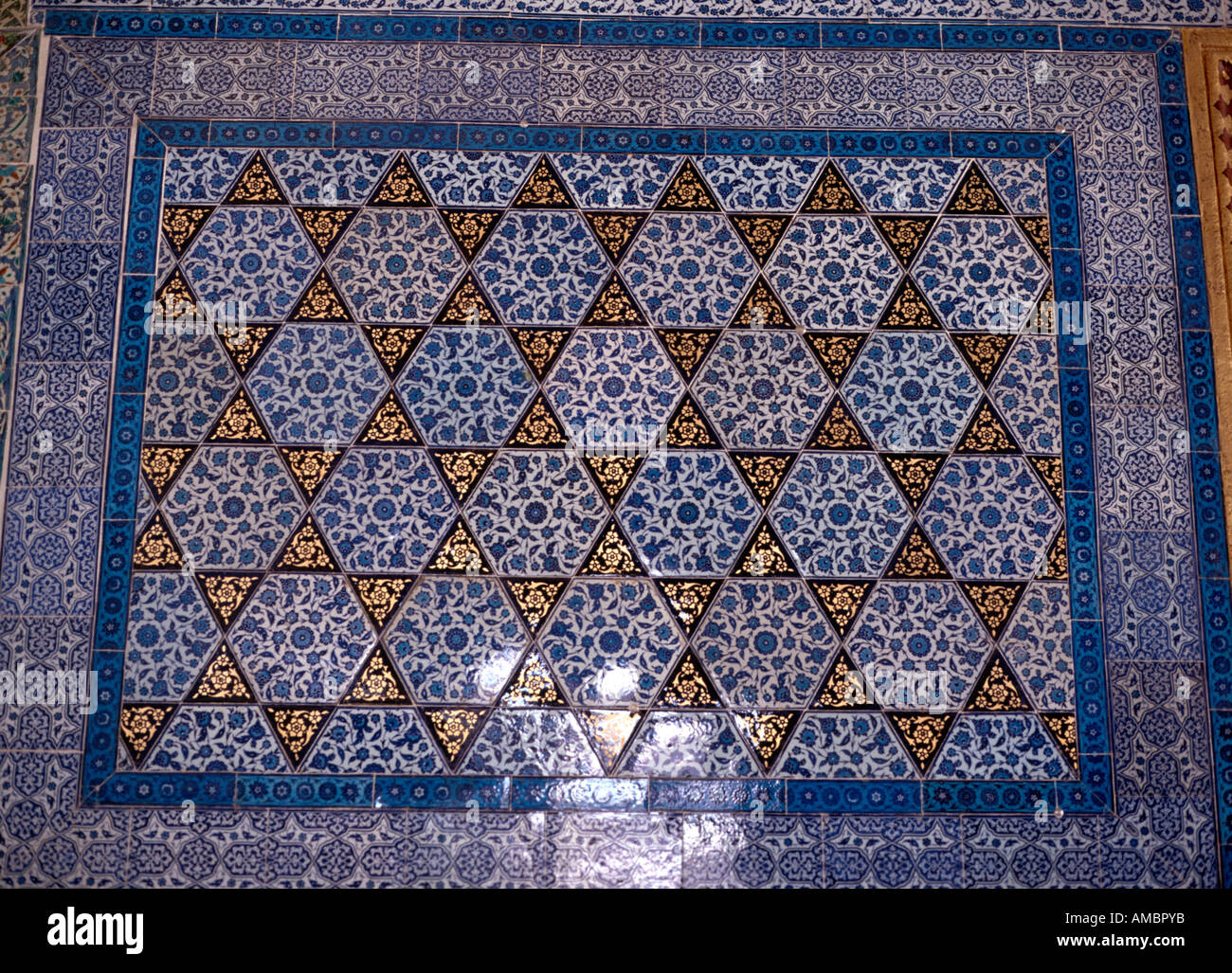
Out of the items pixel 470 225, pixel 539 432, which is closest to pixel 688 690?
pixel 539 432

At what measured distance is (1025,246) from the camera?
2746 mm

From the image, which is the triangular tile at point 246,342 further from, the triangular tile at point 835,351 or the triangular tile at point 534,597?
the triangular tile at point 835,351

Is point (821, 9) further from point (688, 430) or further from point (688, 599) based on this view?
point (688, 599)

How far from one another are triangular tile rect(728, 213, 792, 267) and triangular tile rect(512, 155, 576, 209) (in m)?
0.41

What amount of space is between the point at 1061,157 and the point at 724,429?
109 centimetres

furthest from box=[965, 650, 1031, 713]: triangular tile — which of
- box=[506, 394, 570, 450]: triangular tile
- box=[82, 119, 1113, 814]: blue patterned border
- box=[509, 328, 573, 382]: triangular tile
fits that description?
box=[509, 328, 573, 382]: triangular tile

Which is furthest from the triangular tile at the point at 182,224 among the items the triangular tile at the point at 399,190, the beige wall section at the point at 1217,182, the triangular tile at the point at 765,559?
the beige wall section at the point at 1217,182

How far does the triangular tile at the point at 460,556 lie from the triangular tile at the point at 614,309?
1.89 feet

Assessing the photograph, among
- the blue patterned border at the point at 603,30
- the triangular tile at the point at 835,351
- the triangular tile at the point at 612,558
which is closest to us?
the triangular tile at the point at 612,558

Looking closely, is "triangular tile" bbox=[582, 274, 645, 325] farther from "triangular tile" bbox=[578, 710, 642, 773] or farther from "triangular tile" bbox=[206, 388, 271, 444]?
"triangular tile" bbox=[578, 710, 642, 773]

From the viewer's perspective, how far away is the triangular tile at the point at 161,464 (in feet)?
8.52

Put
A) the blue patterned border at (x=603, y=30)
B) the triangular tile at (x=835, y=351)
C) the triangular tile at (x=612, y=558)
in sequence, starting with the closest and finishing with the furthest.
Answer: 1. the triangular tile at (x=612, y=558)
2. the triangular tile at (x=835, y=351)
3. the blue patterned border at (x=603, y=30)

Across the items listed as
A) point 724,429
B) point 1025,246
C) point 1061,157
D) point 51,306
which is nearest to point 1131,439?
point 1025,246

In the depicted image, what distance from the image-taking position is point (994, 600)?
2578 millimetres
